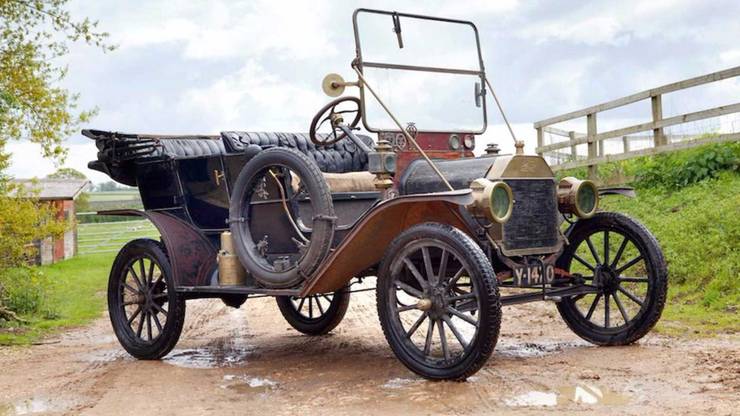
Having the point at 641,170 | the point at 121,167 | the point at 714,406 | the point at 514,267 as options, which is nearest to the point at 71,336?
the point at 121,167

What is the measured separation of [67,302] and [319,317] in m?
5.28

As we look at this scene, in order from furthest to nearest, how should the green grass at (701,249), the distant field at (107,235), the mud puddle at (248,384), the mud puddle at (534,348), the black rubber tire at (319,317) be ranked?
the distant field at (107,235), the black rubber tire at (319,317), the green grass at (701,249), the mud puddle at (534,348), the mud puddle at (248,384)

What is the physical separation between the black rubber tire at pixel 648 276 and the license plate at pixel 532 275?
0.73 m

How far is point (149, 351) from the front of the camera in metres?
7.74

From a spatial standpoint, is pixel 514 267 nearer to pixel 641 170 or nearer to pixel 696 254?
pixel 696 254

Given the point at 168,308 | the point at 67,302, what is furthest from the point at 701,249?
Answer: the point at 67,302

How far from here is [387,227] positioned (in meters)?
6.34

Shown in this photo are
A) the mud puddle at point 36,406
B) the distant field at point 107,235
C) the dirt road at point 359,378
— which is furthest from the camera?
the distant field at point 107,235

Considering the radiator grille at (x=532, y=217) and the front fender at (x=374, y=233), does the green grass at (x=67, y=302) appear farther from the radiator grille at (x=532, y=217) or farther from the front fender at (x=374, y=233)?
the radiator grille at (x=532, y=217)

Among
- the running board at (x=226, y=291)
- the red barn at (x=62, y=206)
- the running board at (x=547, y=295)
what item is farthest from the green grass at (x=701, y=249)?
the red barn at (x=62, y=206)

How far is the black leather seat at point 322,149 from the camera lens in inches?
316

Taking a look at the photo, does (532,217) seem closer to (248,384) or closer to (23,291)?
(248,384)

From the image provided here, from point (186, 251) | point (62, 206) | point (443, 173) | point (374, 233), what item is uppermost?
point (62, 206)

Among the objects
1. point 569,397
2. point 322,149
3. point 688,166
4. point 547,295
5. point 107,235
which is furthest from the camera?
point 107,235
